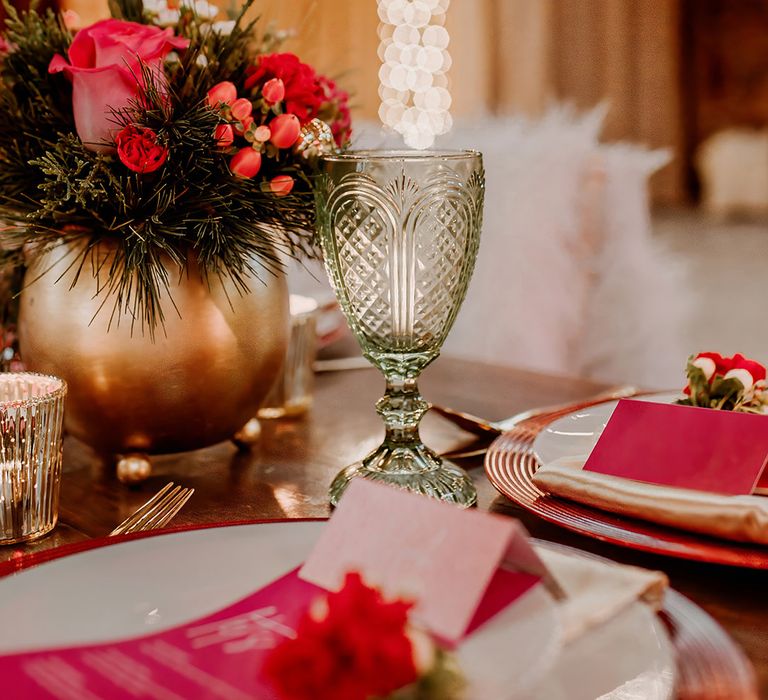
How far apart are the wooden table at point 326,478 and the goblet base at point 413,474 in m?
0.02

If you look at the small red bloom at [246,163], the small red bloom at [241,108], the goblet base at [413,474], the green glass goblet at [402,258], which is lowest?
the goblet base at [413,474]

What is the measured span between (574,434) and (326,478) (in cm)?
18

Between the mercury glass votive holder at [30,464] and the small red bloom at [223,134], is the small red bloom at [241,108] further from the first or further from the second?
the mercury glass votive holder at [30,464]

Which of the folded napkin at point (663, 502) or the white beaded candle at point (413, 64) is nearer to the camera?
the folded napkin at point (663, 502)

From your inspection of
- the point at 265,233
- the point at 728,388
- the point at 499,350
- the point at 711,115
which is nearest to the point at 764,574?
the point at 728,388

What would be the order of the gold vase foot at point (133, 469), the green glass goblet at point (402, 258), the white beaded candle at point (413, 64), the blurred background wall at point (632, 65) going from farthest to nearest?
1. the blurred background wall at point (632, 65)
2. the white beaded candle at point (413, 64)
3. the gold vase foot at point (133, 469)
4. the green glass goblet at point (402, 258)

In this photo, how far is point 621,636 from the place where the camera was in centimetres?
37

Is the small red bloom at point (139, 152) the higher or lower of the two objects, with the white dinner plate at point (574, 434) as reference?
higher

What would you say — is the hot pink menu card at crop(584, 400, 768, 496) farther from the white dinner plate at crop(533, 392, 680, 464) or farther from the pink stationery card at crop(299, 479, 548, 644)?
the pink stationery card at crop(299, 479, 548, 644)

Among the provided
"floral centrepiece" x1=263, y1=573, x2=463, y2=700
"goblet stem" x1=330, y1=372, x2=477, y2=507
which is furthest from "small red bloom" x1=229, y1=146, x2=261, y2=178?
"floral centrepiece" x1=263, y1=573, x2=463, y2=700

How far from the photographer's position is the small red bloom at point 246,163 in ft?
2.15

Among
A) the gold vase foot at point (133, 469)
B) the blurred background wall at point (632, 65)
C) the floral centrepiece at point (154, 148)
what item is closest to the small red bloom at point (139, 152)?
the floral centrepiece at point (154, 148)

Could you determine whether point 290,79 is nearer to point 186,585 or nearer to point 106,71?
point 106,71

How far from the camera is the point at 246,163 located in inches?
25.8
